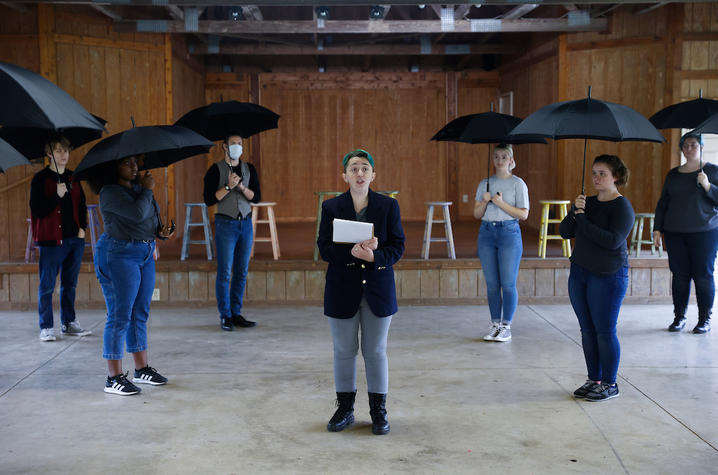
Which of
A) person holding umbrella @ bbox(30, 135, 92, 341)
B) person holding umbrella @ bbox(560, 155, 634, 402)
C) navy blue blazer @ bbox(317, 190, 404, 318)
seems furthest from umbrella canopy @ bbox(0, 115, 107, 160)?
person holding umbrella @ bbox(560, 155, 634, 402)

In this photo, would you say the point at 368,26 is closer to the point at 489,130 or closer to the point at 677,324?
the point at 489,130

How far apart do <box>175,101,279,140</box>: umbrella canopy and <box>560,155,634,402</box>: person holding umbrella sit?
2774 mm

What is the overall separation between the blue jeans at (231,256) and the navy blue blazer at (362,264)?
224 cm

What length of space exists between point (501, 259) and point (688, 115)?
1.82 metres

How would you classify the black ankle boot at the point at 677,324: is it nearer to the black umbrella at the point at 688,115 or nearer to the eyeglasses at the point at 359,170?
the black umbrella at the point at 688,115

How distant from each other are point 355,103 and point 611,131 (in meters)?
8.59

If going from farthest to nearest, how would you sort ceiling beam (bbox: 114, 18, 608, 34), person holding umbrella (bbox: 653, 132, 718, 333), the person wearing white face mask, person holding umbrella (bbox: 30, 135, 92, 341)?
ceiling beam (bbox: 114, 18, 608, 34) → the person wearing white face mask → person holding umbrella (bbox: 653, 132, 718, 333) → person holding umbrella (bbox: 30, 135, 92, 341)

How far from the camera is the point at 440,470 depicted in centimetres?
292

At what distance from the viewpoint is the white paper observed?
3.09 m

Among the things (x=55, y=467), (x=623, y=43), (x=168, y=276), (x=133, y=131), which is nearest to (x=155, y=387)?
(x=55, y=467)

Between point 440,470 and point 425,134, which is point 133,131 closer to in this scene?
point 440,470

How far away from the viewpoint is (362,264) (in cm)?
321

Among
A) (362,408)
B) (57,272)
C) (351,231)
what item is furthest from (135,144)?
(57,272)

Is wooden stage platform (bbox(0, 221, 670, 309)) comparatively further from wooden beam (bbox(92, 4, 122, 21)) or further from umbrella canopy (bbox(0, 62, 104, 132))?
umbrella canopy (bbox(0, 62, 104, 132))
